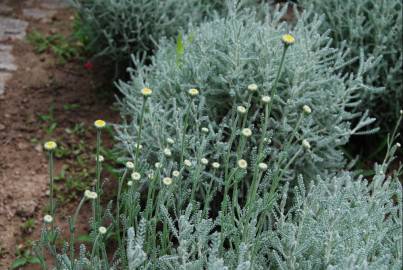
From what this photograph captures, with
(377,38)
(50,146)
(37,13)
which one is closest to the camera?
(50,146)

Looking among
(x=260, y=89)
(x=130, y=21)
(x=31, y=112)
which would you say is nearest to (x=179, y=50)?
(x=260, y=89)

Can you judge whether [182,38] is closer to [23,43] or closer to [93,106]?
[93,106]

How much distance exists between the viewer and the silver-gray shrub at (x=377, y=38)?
3.15 m

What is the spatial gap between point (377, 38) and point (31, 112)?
6.65 ft

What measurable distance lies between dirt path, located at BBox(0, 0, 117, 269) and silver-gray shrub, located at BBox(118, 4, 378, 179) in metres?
0.67

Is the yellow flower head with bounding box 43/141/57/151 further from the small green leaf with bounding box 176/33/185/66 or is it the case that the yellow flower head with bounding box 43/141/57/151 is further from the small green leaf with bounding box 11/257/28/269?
the small green leaf with bounding box 176/33/185/66

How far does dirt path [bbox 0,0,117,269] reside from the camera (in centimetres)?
278

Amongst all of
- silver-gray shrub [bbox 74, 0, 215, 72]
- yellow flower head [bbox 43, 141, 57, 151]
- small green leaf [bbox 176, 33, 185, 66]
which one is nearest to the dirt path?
silver-gray shrub [bbox 74, 0, 215, 72]

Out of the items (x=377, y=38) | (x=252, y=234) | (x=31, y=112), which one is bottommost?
(x=31, y=112)

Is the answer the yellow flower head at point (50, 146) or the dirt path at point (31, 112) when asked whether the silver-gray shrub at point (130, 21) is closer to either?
the dirt path at point (31, 112)

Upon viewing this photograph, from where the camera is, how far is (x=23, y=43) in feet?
12.8

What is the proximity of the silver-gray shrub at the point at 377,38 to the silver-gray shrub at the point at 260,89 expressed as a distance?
0.60m

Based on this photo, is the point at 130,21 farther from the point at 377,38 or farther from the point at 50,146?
the point at 50,146

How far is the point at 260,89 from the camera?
8.27 ft
